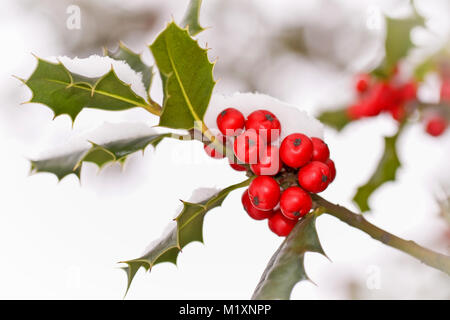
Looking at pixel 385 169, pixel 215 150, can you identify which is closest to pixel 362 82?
pixel 385 169

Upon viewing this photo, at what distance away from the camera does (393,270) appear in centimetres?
153

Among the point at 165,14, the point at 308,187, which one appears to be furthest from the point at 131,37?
the point at 308,187

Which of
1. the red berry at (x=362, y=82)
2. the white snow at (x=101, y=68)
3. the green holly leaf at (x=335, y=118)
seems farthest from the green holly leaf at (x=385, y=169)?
the white snow at (x=101, y=68)

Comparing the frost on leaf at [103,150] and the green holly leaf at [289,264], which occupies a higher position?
the frost on leaf at [103,150]

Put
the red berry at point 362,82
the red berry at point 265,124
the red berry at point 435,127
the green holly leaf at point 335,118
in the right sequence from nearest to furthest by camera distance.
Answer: the red berry at point 265,124 < the red berry at point 435,127 < the red berry at point 362,82 < the green holly leaf at point 335,118

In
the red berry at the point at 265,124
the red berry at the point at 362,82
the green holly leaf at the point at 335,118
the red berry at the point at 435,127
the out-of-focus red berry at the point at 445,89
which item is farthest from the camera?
the green holly leaf at the point at 335,118

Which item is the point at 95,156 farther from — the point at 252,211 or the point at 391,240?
the point at 391,240

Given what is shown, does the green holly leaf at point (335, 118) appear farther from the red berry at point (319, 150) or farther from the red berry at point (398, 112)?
the red berry at point (319, 150)

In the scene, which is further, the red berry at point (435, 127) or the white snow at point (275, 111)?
the red berry at point (435, 127)

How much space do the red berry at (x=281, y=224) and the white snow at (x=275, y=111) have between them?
0.13m

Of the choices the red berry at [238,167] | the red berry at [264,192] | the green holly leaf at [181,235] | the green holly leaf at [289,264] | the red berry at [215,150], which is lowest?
the green holly leaf at [289,264]

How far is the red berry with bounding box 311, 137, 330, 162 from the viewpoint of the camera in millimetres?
789

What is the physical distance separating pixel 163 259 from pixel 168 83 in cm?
28

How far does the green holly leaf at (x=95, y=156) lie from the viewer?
29.7 inches
